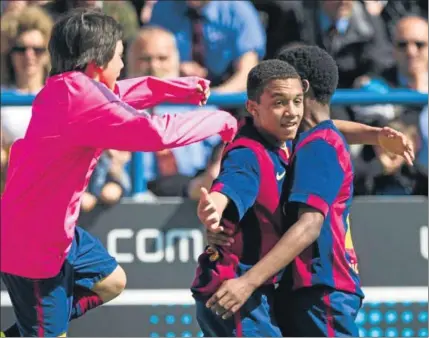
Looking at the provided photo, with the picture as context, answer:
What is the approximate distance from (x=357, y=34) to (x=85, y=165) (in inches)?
141

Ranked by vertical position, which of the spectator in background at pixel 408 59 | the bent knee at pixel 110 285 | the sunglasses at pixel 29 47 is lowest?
the bent knee at pixel 110 285

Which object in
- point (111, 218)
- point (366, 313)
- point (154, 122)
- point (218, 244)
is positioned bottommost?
point (366, 313)

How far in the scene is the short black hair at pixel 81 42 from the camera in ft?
16.5

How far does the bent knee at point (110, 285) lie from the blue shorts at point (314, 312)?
91 centimetres

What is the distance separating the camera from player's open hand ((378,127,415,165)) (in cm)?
526

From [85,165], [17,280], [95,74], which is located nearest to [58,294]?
[17,280]

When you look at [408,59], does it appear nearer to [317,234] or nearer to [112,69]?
[112,69]

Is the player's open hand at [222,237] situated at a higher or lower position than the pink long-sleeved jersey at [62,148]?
lower

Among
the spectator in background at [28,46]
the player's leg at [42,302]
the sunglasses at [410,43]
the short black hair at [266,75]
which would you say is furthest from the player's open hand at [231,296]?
the sunglasses at [410,43]

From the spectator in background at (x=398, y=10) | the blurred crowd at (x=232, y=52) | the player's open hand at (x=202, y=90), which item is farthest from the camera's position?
the spectator in background at (x=398, y=10)

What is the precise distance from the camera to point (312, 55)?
16.9 ft

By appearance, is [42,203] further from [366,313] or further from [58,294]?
[366,313]

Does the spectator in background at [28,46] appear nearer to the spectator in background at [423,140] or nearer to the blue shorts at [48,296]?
the spectator in background at [423,140]

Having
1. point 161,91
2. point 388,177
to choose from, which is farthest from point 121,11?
point 161,91
